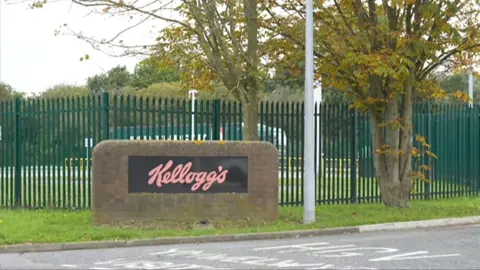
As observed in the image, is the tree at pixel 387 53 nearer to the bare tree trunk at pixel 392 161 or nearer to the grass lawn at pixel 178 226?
the bare tree trunk at pixel 392 161

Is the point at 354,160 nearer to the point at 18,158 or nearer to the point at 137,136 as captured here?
the point at 137,136

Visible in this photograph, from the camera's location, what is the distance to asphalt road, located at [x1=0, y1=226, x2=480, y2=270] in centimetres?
970

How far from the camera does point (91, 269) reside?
945 centimetres

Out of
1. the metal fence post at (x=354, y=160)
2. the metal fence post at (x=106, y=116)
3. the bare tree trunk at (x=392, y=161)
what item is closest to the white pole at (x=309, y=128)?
the bare tree trunk at (x=392, y=161)

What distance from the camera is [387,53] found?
14719 mm

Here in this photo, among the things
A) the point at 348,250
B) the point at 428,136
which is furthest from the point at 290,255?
the point at 428,136

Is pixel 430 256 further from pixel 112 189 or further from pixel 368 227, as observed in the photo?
pixel 112 189

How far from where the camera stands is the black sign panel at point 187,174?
13805mm

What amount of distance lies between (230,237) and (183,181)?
6.33ft

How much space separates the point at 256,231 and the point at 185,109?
3.58 m

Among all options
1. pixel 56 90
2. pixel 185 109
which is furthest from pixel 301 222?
pixel 56 90

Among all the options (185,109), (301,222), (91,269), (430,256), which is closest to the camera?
(91,269)

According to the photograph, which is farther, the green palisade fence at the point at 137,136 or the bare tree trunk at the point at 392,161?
the bare tree trunk at the point at 392,161

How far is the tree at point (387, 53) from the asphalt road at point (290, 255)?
3625mm
